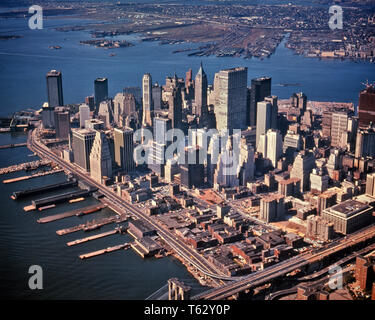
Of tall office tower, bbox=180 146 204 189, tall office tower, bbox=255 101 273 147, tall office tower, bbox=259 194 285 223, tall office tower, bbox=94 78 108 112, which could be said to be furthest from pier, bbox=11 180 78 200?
tall office tower, bbox=94 78 108 112

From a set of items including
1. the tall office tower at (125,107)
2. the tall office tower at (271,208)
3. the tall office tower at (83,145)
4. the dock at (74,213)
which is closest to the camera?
the tall office tower at (271,208)

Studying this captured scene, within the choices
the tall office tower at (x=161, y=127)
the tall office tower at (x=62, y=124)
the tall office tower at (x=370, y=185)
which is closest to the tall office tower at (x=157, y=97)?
the tall office tower at (x=161, y=127)

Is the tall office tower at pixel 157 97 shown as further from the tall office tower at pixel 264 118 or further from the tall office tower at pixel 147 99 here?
the tall office tower at pixel 264 118

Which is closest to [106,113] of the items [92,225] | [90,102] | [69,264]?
[90,102]

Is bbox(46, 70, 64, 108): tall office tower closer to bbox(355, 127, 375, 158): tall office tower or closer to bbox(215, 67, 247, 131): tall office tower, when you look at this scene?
bbox(215, 67, 247, 131): tall office tower

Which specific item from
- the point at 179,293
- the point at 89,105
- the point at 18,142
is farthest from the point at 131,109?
the point at 179,293

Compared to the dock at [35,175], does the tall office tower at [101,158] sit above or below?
above

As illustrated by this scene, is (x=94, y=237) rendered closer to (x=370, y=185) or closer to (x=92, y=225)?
(x=92, y=225)

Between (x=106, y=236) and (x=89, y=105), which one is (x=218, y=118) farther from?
(x=106, y=236)
